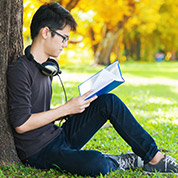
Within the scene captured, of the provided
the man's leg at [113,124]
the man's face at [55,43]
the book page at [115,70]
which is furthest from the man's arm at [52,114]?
the man's face at [55,43]

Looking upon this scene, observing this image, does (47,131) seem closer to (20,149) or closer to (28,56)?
(20,149)

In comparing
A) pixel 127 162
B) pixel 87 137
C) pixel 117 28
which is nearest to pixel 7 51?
pixel 87 137

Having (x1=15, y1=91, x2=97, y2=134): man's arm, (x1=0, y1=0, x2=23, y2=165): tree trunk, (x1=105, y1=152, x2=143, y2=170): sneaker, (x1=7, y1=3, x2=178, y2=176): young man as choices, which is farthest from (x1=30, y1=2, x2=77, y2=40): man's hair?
(x1=105, y1=152, x2=143, y2=170): sneaker

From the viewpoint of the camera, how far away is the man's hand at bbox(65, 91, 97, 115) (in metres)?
2.75

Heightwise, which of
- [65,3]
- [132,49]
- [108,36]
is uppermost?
[65,3]

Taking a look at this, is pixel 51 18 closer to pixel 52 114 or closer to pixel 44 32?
pixel 44 32

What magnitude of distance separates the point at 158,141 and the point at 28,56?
2.13 metres

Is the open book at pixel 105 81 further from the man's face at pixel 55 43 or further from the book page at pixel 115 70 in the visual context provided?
the man's face at pixel 55 43

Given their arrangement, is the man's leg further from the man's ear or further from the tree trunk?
the man's ear

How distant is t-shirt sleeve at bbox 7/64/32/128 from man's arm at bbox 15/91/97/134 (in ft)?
0.17

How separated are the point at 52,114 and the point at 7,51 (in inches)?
26.4

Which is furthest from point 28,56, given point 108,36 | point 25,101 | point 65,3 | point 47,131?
point 108,36

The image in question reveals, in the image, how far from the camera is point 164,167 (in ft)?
9.36

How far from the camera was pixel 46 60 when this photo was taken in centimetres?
292
